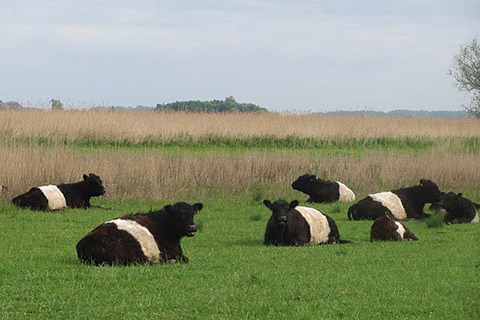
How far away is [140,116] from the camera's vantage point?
4025 cm

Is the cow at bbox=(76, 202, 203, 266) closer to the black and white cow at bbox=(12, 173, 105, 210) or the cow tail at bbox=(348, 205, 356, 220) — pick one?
the cow tail at bbox=(348, 205, 356, 220)

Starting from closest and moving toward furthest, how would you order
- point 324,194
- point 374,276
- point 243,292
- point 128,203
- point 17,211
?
point 243,292
point 374,276
point 17,211
point 128,203
point 324,194

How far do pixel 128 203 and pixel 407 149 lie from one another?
765 inches

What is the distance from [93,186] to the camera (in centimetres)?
2155

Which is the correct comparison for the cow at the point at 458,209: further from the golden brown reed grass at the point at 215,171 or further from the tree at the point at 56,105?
the tree at the point at 56,105

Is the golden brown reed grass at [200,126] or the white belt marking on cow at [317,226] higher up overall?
the golden brown reed grass at [200,126]

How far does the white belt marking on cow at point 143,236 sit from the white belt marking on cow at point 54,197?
862cm

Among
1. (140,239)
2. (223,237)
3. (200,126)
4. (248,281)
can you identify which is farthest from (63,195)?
(200,126)

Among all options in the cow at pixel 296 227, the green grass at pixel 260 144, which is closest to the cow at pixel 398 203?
the cow at pixel 296 227

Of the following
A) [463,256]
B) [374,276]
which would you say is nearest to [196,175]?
[463,256]

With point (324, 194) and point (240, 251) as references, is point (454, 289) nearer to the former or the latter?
point (240, 251)

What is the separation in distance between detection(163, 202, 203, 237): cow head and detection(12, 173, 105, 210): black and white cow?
8.30 metres

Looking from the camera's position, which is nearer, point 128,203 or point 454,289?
point 454,289

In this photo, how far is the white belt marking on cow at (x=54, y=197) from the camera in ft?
66.5
